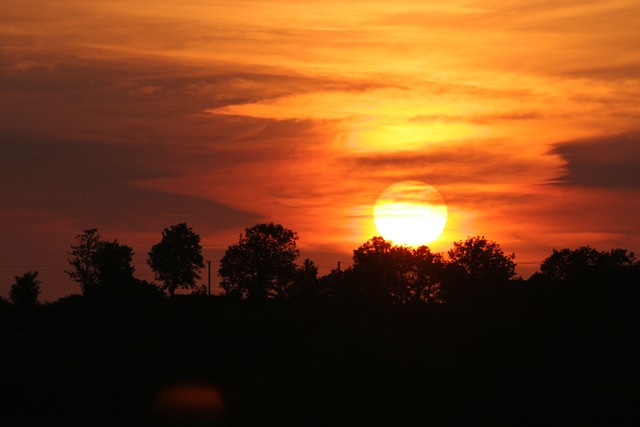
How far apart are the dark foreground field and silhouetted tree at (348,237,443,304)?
2050 inches

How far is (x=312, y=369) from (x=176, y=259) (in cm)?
8353

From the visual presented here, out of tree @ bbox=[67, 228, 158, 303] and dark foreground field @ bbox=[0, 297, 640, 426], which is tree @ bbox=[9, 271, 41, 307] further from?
dark foreground field @ bbox=[0, 297, 640, 426]

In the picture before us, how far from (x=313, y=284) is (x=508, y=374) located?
8749 cm

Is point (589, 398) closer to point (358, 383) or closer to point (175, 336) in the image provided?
point (358, 383)

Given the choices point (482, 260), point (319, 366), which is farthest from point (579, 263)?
point (319, 366)

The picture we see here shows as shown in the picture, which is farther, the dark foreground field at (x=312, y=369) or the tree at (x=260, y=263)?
the tree at (x=260, y=263)

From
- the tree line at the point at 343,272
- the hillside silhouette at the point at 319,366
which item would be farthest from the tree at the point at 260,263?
the hillside silhouette at the point at 319,366

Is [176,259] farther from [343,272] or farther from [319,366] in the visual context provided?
[319,366]

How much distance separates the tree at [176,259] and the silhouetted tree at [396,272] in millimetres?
23691

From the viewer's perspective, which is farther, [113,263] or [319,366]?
[113,263]

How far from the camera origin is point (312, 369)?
1993 inches

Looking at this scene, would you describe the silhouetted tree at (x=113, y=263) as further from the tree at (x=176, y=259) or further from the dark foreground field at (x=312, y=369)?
the dark foreground field at (x=312, y=369)

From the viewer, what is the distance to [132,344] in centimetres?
5562

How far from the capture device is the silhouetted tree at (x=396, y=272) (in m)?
118
